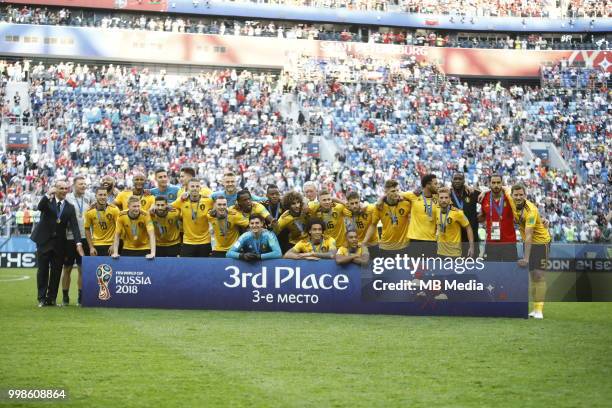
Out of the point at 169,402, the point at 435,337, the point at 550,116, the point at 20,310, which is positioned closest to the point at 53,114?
the point at 550,116

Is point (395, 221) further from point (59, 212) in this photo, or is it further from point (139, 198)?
point (59, 212)

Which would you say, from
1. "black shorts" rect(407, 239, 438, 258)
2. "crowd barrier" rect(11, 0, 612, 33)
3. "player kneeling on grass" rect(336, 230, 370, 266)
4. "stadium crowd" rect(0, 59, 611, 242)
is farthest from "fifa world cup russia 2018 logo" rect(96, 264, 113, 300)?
"crowd barrier" rect(11, 0, 612, 33)

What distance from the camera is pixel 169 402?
7156mm

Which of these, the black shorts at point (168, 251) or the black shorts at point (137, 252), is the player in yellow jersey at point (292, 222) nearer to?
the black shorts at point (168, 251)

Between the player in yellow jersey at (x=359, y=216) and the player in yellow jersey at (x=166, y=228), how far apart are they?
2873 mm

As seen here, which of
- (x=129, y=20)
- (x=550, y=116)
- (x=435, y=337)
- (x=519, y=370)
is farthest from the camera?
(x=129, y=20)

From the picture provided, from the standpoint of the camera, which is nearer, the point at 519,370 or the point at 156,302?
the point at 519,370

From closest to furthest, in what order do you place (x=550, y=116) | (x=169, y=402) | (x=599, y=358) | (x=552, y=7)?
(x=169, y=402) < (x=599, y=358) < (x=550, y=116) < (x=552, y=7)

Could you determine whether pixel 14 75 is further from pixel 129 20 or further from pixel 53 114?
pixel 129 20

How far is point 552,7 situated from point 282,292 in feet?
182

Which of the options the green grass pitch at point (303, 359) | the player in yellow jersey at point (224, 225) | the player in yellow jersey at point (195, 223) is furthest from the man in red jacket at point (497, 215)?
the player in yellow jersey at point (195, 223)

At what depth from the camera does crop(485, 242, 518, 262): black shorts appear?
46.8 ft

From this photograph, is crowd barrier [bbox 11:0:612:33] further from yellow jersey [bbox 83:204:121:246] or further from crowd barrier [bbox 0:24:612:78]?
yellow jersey [bbox 83:204:121:246]

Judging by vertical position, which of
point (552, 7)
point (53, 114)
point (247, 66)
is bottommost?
point (53, 114)
